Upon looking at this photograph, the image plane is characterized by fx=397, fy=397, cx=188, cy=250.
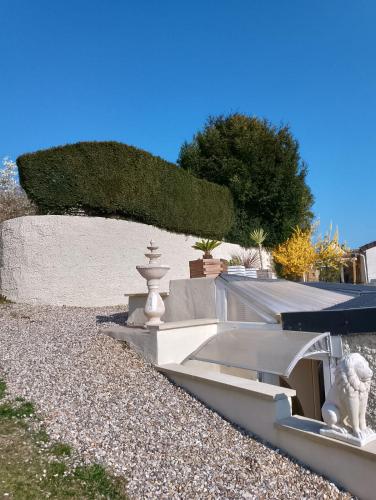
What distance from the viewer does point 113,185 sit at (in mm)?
12883

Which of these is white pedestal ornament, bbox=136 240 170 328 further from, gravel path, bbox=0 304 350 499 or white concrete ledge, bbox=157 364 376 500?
white concrete ledge, bbox=157 364 376 500

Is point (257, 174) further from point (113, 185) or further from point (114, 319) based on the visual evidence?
point (114, 319)

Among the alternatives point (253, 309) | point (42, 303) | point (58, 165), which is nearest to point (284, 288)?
point (253, 309)

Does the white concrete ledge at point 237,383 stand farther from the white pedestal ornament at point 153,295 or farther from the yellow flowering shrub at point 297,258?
the yellow flowering shrub at point 297,258

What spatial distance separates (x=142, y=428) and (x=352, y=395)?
2.21 m

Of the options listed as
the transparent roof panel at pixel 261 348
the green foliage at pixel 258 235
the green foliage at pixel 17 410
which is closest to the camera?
the green foliage at pixel 17 410

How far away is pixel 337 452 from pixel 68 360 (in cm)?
381

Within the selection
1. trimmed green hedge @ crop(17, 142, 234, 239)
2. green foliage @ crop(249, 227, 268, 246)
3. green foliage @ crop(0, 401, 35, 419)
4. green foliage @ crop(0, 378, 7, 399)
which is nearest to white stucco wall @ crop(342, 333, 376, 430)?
green foliage @ crop(0, 401, 35, 419)

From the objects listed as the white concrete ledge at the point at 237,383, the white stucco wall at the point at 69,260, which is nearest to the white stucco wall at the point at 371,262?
the white stucco wall at the point at 69,260

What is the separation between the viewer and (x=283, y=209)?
1922 centimetres

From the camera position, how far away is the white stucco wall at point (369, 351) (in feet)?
19.0

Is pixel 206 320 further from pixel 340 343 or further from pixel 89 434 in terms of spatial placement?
pixel 89 434

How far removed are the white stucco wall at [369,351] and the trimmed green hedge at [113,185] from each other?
29.3 ft

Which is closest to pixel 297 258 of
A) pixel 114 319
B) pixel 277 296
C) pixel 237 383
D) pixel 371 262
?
pixel 371 262
